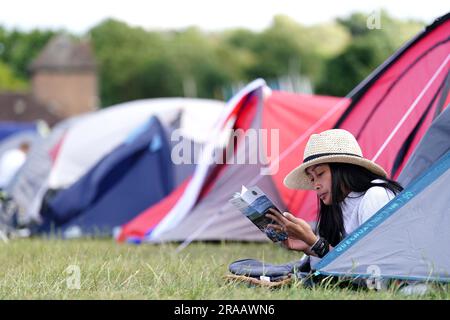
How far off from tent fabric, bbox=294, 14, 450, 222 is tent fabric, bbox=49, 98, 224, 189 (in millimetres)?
3574

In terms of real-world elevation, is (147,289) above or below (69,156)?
above

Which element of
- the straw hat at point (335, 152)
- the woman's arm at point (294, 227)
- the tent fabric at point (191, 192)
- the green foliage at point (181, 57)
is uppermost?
the straw hat at point (335, 152)

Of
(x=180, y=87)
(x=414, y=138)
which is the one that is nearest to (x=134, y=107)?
(x=414, y=138)

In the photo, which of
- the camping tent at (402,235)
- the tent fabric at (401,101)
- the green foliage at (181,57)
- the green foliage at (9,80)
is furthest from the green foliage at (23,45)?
the camping tent at (402,235)

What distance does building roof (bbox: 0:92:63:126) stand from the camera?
198 ft

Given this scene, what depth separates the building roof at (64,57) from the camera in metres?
73.2

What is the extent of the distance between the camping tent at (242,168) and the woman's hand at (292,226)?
11.4 feet

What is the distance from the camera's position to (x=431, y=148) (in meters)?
4.82

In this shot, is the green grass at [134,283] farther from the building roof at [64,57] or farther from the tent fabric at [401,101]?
the building roof at [64,57]

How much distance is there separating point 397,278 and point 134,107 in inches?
349

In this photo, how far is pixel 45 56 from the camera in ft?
243

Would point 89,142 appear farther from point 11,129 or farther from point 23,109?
point 23,109

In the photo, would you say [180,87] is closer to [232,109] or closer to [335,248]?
[232,109]
